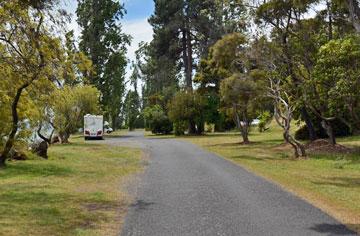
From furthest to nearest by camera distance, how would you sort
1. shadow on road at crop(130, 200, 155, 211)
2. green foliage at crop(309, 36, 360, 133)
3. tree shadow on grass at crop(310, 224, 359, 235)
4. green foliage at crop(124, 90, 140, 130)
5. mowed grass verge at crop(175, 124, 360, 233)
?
green foliage at crop(124, 90, 140, 130) < green foliage at crop(309, 36, 360, 133) < mowed grass verge at crop(175, 124, 360, 233) < shadow on road at crop(130, 200, 155, 211) < tree shadow on grass at crop(310, 224, 359, 235)

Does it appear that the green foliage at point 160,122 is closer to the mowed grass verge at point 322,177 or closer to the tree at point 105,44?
the tree at point 105,44

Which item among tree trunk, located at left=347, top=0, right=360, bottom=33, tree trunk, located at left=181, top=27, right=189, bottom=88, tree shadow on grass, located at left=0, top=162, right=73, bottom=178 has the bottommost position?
tree shadow on grass, located at left=0, top=162, right=73, bottom=178

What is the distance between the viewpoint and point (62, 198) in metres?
13.1

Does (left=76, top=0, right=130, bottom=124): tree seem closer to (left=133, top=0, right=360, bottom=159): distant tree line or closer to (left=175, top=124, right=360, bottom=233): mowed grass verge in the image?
(left=133, top=0, right=360, bottom=159): distant tree line

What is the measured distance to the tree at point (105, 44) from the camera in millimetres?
63750

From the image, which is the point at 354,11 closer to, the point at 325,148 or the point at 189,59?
the point at 325,148

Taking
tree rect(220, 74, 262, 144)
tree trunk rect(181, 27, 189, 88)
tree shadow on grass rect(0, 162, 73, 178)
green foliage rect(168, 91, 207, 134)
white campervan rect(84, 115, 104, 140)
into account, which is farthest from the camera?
tree trunk rect(181, 27, 189, 88)

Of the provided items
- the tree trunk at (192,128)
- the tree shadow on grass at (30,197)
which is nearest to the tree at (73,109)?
the tree trunk at (192,128)

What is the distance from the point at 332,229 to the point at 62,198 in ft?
22.7

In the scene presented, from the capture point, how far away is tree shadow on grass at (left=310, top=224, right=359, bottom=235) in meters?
8.61

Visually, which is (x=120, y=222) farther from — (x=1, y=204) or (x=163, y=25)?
(x=163, y=25)

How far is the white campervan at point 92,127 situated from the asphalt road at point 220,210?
37.5 meters

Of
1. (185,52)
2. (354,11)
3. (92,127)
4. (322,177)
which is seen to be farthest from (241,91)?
(185,52)

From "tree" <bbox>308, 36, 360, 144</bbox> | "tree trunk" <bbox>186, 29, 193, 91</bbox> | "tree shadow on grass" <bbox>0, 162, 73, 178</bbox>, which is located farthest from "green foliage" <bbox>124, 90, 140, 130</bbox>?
"tree" <bbox>308, 36, 360, 144</bbox>
